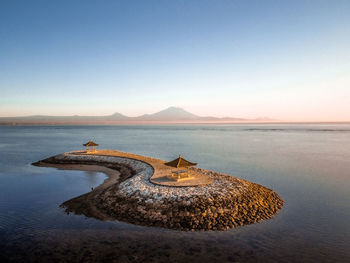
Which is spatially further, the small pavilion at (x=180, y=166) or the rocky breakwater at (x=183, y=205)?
the small pavilion at (x=180, y=166)

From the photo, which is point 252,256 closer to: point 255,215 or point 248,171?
point 255,215

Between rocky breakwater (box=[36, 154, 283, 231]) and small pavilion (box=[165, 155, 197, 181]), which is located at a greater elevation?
small pavilion (box=[165, 155, 197, 181])

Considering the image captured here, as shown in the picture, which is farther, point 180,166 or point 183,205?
point 180,166

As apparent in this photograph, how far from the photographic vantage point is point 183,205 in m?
18.7

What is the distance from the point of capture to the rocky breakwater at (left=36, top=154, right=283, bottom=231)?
1758 cm

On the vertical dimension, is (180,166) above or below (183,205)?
above

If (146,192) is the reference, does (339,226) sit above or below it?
below

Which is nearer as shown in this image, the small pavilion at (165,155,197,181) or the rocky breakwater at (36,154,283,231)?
the rocky breakwater at (36,154,283,231)

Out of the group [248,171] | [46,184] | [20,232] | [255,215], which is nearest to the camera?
[20,232]

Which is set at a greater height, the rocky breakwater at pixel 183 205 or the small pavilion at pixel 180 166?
the small pavilion at pixel 180 166

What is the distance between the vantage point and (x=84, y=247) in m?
14.5

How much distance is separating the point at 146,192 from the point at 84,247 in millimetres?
7572

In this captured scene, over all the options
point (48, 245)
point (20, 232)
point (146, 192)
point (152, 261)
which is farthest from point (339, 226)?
point (20, 232)

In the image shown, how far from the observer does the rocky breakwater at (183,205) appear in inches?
692
